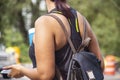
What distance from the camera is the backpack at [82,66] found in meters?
3.52

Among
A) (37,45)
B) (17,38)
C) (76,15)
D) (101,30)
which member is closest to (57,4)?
(76,15)

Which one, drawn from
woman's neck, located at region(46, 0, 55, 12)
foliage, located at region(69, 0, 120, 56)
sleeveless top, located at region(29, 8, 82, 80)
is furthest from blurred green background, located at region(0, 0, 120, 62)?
sleeveless top, located at region(29, 8, 82, 80)

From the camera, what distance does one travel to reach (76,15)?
3766 mm

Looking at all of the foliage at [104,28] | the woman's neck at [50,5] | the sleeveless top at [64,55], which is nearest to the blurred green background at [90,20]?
the foliage at [104,28]

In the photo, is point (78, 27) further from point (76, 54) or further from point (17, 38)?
point (17, 38)

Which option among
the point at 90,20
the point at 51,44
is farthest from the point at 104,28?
the point at 51,44

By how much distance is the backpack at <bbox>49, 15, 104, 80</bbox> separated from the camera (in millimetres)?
3516

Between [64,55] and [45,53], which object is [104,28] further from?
[45,53]

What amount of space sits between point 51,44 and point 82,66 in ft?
0.86

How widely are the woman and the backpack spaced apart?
35 mm

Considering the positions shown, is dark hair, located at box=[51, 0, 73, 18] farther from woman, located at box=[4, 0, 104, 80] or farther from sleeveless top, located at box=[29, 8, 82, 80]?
sleeveless top, located at box=[29, 8, 82, 80]

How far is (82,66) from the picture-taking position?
3521 millimetres

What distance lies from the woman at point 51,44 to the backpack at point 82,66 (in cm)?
4

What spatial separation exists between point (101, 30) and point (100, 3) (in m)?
14.1
